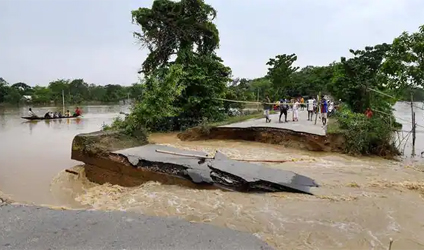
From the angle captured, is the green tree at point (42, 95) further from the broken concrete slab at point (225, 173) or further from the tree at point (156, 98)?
the broken concrete slab at point (225, 173)

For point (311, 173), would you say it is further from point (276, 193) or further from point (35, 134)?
point (35, 134)

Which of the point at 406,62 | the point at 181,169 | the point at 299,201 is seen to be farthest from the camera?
the point at 406,62

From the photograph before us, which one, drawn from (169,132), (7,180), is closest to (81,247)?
(7,180)

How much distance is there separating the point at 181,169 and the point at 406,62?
9.60 meters

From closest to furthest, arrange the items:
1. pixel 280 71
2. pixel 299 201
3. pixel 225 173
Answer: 1. pixel 299 201
2. pixel 225 173
3. pixel 280 71

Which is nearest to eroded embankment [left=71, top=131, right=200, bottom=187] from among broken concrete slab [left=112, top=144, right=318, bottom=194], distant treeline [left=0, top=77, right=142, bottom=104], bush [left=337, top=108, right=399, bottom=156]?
broken concrete slab [left=112, top=144, right=318, bottom=194]

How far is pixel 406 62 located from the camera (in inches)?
465

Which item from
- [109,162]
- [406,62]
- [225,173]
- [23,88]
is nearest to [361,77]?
[406,62]

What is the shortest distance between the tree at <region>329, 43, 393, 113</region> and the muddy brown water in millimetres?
6808

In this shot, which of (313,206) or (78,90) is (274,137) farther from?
(78,90)

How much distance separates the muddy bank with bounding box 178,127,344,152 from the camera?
12773 mm

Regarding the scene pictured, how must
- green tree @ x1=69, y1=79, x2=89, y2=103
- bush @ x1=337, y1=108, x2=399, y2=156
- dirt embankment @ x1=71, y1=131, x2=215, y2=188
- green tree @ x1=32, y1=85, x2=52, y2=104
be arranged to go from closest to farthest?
dirt embankment @ x1=71, y1=131, x2=215, y2=188, bush @ x1=337, y1=108, x2=399, y2=156, green tree @ x1=32, y1=85, x2=52, y2=104, green tree @ x1=69, y1=79, x2=89, y2=103

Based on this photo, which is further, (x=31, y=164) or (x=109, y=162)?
(x=31, y=164)

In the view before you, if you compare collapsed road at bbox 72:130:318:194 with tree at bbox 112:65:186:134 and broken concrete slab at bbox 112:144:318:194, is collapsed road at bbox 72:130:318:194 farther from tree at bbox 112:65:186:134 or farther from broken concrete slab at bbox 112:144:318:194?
tree at bbox 112:65:186:134
